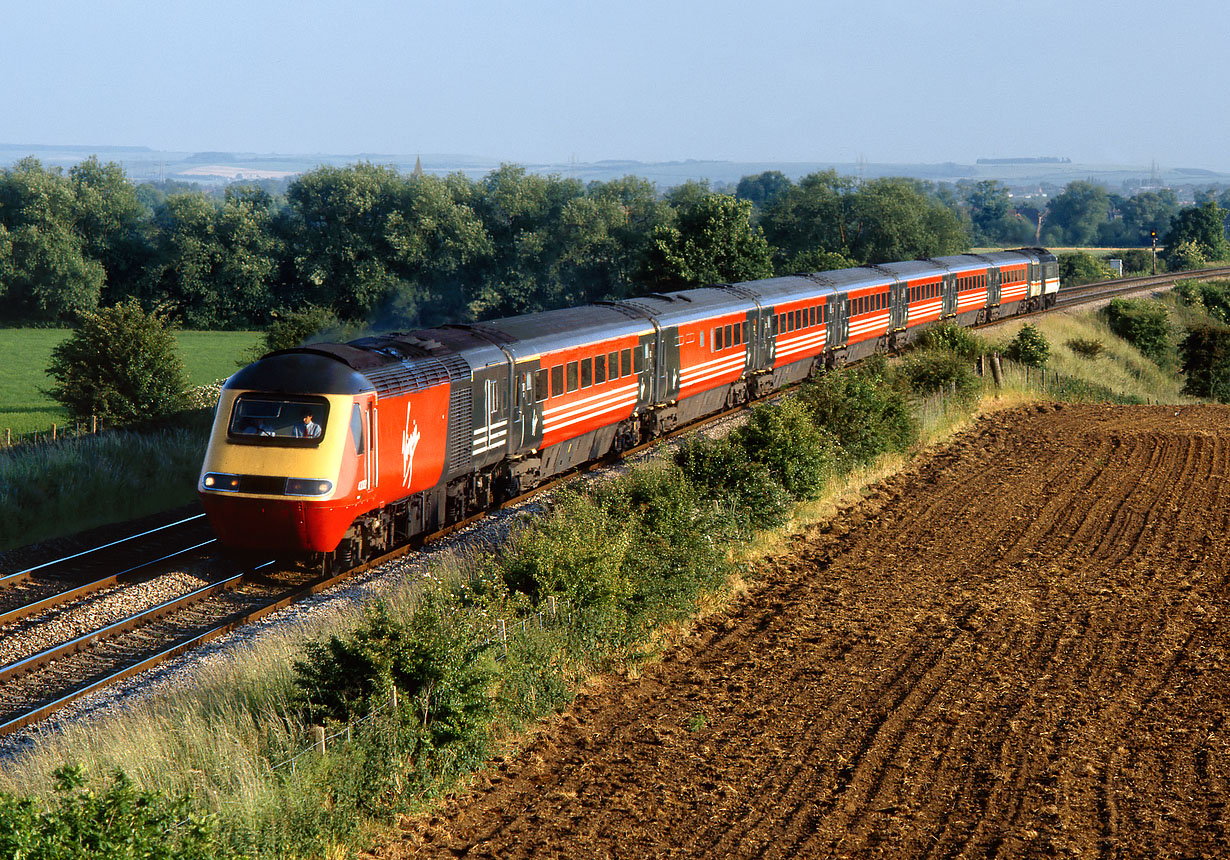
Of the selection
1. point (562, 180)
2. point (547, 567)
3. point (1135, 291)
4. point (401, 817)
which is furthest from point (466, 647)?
point (562, 180)

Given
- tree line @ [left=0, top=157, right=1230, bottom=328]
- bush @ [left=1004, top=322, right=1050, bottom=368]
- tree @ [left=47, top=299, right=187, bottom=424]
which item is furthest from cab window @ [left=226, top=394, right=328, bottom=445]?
tree line @ [left=0, top=157, right=1230, bottom=328]

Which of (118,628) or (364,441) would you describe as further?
(364,441)

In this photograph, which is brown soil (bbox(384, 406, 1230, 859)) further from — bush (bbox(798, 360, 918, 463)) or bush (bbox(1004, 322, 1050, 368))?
bush (bbox(1004, 322, 1050, 368))

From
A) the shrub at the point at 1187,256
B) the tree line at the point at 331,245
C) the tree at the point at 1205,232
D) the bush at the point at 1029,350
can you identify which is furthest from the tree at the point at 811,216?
the bush at the point at 1029,350

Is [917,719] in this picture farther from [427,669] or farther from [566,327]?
[566,327]

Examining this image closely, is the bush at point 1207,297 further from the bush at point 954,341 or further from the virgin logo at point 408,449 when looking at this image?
the virgin logo at point 408,449

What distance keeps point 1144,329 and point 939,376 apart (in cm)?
2947

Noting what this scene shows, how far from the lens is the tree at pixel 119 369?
29344mm

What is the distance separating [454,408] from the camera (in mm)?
18141

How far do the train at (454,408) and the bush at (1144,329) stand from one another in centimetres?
3088

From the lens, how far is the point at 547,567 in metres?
13.8

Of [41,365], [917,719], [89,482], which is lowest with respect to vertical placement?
[41,365]

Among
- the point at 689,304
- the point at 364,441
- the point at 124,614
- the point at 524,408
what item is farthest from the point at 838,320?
the point at 124,614

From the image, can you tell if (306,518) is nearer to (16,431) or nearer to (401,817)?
(401,817)
